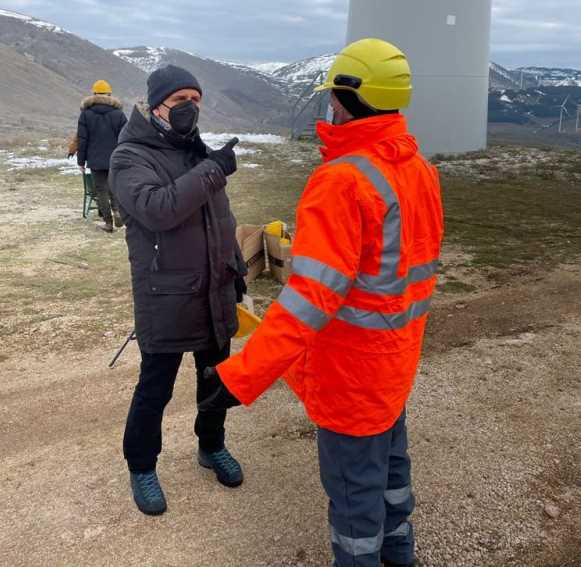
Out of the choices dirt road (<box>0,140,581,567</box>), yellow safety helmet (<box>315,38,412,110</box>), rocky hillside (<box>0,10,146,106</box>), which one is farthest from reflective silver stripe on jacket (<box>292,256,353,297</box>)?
rocky hillside (<box>0,10,146,106</box>)

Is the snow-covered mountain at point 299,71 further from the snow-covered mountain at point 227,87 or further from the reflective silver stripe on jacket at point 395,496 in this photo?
the reflective silver stripe on jacket at point 395,496

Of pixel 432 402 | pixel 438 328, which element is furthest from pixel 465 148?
pixel 432 402

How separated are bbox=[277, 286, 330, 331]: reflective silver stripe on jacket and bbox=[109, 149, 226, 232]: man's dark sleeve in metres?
0.84

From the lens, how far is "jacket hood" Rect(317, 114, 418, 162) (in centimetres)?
200

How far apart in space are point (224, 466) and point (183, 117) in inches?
71.2

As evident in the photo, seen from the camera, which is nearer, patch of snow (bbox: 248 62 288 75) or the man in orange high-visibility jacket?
the man in orange high-visibility jacket

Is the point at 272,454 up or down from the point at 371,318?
down

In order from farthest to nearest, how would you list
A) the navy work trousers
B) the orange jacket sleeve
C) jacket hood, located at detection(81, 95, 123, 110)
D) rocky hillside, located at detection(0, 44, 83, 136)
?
rocky hillside, located at detection(0, 44, 83, 136) → jacket hood, located at detection(81, 95, 123, 110) → the navy work trousers → the orange jacket sleeve

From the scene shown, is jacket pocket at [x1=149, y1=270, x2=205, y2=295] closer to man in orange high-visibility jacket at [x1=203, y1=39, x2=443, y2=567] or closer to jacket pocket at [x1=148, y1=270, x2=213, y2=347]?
jacket pocket at [x1=148, y1=270, x2=213, y2=347]

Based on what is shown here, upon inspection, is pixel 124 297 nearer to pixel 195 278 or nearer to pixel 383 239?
pixel 195 278

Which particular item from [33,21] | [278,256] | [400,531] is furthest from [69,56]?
[400,531]

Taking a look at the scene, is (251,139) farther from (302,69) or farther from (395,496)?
(302,69)

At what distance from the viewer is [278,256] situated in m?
6.29

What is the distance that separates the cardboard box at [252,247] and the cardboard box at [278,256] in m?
0.08
